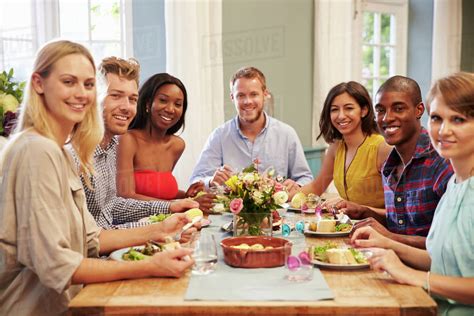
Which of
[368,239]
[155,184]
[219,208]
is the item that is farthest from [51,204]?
[155,184]

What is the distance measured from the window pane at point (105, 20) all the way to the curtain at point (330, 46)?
1262 mm

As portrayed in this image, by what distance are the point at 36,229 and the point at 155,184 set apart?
1290 mm

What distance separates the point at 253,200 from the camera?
5.24 feet

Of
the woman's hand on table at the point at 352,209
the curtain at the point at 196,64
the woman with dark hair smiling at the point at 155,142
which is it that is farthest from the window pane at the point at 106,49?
the woman's hand on table at the point at 352,209

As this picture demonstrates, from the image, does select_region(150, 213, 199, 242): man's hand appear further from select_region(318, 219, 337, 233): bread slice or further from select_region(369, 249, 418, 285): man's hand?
select_region(369, 249, 418, 285): man's hand

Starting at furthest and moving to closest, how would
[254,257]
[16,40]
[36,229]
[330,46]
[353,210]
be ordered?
[330,46]
[16,40]
[353,210]
[254,257]
[36,229]

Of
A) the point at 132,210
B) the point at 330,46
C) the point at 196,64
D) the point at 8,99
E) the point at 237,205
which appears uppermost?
the point at 330,46

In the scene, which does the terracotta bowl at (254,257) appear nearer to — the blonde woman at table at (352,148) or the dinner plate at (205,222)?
the dinner plate at (205,222)

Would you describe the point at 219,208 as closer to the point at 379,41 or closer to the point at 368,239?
the point at 368,239

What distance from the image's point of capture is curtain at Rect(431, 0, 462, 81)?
2.33m

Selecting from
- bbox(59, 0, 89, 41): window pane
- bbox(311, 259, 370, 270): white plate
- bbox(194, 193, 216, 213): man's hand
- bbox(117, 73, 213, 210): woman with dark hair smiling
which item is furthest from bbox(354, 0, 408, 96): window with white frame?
bbox(311, 259, 370, 270): white plate

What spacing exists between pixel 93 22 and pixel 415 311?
2.35 meters

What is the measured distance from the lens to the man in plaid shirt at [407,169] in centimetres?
174

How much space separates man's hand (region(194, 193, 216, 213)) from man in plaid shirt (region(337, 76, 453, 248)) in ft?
1.52
